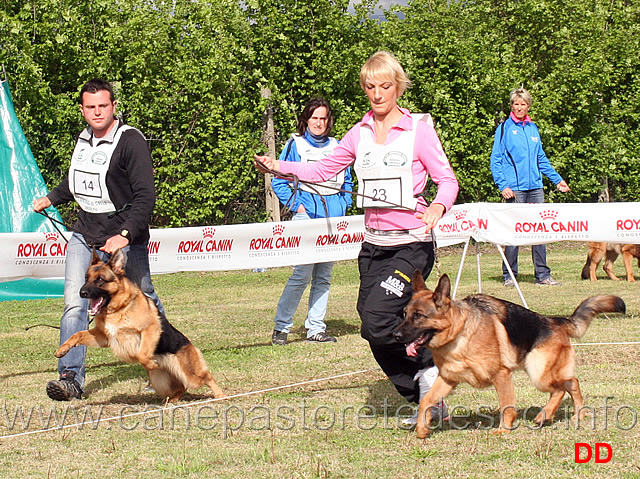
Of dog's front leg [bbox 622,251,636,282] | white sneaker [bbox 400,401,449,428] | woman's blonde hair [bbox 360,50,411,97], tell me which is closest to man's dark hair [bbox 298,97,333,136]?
woman's blonde hair [bbox 360,50,411,97]

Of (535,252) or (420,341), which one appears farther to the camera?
(535,252)

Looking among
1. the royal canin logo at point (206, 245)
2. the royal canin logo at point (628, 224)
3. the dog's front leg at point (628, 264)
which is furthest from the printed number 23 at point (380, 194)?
the dog's front leg at point (628, 264)

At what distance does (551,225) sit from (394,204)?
4.47 metres

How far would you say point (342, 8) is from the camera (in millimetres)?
15062

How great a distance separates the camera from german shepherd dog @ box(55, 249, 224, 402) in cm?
559

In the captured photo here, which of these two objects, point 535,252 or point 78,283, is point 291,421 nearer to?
point 78,283

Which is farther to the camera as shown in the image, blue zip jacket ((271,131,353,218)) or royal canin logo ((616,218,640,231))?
royal canin logo ((616,218,640,231))

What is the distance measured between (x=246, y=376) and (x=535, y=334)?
8.71 feet

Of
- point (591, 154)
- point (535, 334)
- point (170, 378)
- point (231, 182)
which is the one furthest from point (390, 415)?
point (591, 154)

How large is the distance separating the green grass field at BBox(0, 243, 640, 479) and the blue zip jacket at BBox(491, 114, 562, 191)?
348 cm

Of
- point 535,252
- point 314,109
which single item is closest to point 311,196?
point 314,109

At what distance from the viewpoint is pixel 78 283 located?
5977mm

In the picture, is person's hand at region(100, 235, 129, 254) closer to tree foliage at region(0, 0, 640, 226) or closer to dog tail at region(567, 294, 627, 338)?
dog tail at region(567, 294, 627, 338)

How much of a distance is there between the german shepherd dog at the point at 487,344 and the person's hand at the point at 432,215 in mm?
304
